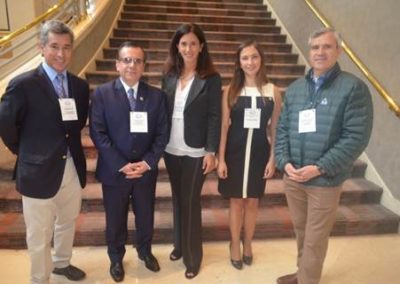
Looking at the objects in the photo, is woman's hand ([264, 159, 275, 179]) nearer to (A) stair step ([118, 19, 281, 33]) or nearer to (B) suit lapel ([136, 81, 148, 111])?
(B) suit lapel ([136, 81, 148, 111])

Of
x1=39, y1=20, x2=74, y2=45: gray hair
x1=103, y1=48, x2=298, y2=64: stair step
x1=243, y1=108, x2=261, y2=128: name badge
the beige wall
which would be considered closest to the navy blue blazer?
x1=39, y1=20, x2=74, y2=45: gray hair

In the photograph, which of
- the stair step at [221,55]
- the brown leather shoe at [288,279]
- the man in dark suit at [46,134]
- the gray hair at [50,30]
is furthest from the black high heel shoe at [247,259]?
the stair step at [221,55]

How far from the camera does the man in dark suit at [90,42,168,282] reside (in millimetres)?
1825

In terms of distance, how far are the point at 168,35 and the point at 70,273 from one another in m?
3.52

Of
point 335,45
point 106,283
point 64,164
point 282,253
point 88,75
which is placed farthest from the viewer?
point 88,75

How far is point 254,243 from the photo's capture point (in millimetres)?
2576

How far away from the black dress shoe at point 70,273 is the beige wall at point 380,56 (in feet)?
8.45

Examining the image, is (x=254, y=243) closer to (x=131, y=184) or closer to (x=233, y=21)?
(x=131, y=184)

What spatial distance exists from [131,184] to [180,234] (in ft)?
1.75

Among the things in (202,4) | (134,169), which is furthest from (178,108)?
(202,4)

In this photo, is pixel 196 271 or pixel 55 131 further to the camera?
pixel 196 271

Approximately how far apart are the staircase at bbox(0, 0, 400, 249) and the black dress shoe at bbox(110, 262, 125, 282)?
43cm

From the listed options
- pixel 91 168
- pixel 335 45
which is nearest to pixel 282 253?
pixel 335 45

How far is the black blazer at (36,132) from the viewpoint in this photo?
1613 millimetres
